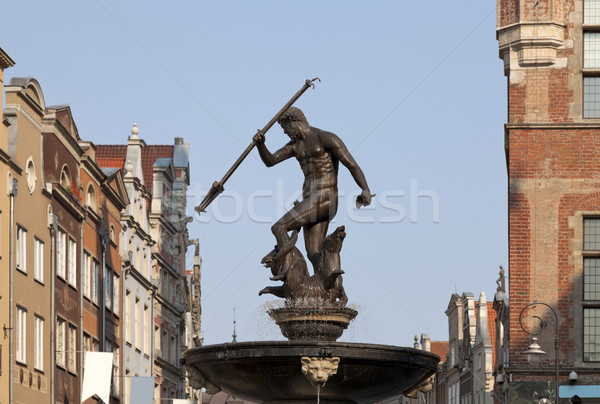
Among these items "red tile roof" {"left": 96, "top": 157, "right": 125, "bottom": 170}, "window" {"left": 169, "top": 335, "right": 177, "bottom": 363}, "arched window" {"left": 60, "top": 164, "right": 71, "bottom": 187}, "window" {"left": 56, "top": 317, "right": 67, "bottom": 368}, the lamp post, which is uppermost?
"red tile roof" {"left": 96, "top": 157, "right": 125, "bottom": 170}

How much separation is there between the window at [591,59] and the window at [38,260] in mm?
16456

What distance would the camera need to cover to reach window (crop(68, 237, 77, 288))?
139ft

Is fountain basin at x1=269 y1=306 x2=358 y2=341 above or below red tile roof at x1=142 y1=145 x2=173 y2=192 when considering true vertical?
below

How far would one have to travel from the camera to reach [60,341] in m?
41.0

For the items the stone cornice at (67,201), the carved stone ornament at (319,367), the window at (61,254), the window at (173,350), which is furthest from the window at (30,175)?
the window at (173,350)

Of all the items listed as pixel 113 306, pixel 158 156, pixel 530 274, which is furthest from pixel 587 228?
pixel 158 156

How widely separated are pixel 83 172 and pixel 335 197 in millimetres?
28901

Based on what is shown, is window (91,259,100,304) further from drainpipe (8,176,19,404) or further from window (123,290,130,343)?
drainpipe (8,176,19,404)

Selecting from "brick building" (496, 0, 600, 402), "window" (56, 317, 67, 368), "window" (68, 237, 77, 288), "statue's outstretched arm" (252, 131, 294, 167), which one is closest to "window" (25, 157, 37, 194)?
"window" (56, 317, 67, 368)

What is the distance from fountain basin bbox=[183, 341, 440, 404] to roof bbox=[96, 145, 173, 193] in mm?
43801

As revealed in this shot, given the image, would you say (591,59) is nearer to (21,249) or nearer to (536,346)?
(536,346)

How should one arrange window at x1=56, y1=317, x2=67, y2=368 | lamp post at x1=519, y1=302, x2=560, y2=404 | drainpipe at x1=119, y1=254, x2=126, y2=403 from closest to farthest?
1. lamp post at x1=519, y1=302, x2=560, y2=404
2. window at x1=56, y1=317, x2=67, y2=368
3. drainpipe at x1=119, y1=254, x2=126, y2=403

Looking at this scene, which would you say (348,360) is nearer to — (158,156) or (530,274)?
(530,274)

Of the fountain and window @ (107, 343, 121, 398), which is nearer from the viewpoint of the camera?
the fountain
